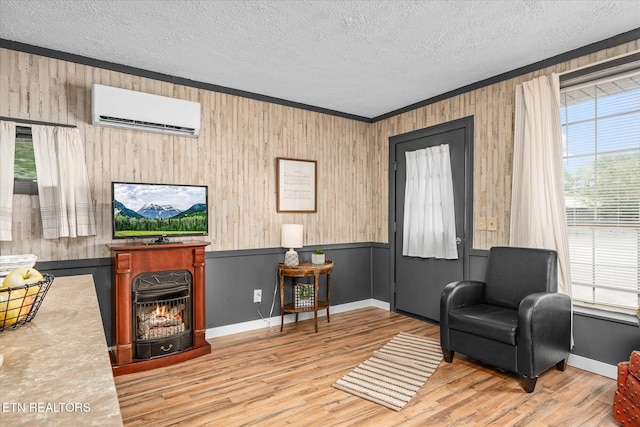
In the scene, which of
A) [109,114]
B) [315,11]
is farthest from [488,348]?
[109,114]

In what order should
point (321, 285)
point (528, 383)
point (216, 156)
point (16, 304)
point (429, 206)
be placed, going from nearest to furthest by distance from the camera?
point (16, 304) → point (528, 383) → point (216, 156) → point (429, 206) → point (321, 285)

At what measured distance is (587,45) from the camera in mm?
2982

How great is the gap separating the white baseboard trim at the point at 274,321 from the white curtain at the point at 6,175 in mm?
1928

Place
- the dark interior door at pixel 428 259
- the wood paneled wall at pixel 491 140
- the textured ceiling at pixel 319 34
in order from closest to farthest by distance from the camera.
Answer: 1. the textured ceiling at pixel 319 34
2. the wood paneled wall at pixel 491 140
3. the dark interior door at pixel 428 259

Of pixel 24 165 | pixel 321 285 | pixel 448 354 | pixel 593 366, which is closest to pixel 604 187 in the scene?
pixel 593 366

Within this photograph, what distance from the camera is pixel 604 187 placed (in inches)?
116

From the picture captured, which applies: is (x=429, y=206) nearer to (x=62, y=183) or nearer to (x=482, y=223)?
(x=482, y=223)

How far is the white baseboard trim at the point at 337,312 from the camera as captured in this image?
2.87 m

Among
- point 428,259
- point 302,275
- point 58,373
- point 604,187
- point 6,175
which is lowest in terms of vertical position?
point 302,275

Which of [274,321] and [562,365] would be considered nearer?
[562,365]

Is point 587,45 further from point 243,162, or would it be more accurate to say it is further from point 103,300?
point 103,300

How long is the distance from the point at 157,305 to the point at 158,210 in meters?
0.84

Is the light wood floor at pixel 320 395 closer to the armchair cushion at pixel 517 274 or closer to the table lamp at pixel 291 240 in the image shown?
the armchair cushion at pixel 517 274

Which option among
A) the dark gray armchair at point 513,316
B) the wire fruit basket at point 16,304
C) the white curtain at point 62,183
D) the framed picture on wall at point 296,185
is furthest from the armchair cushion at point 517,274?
the white curtain at point 62,183
